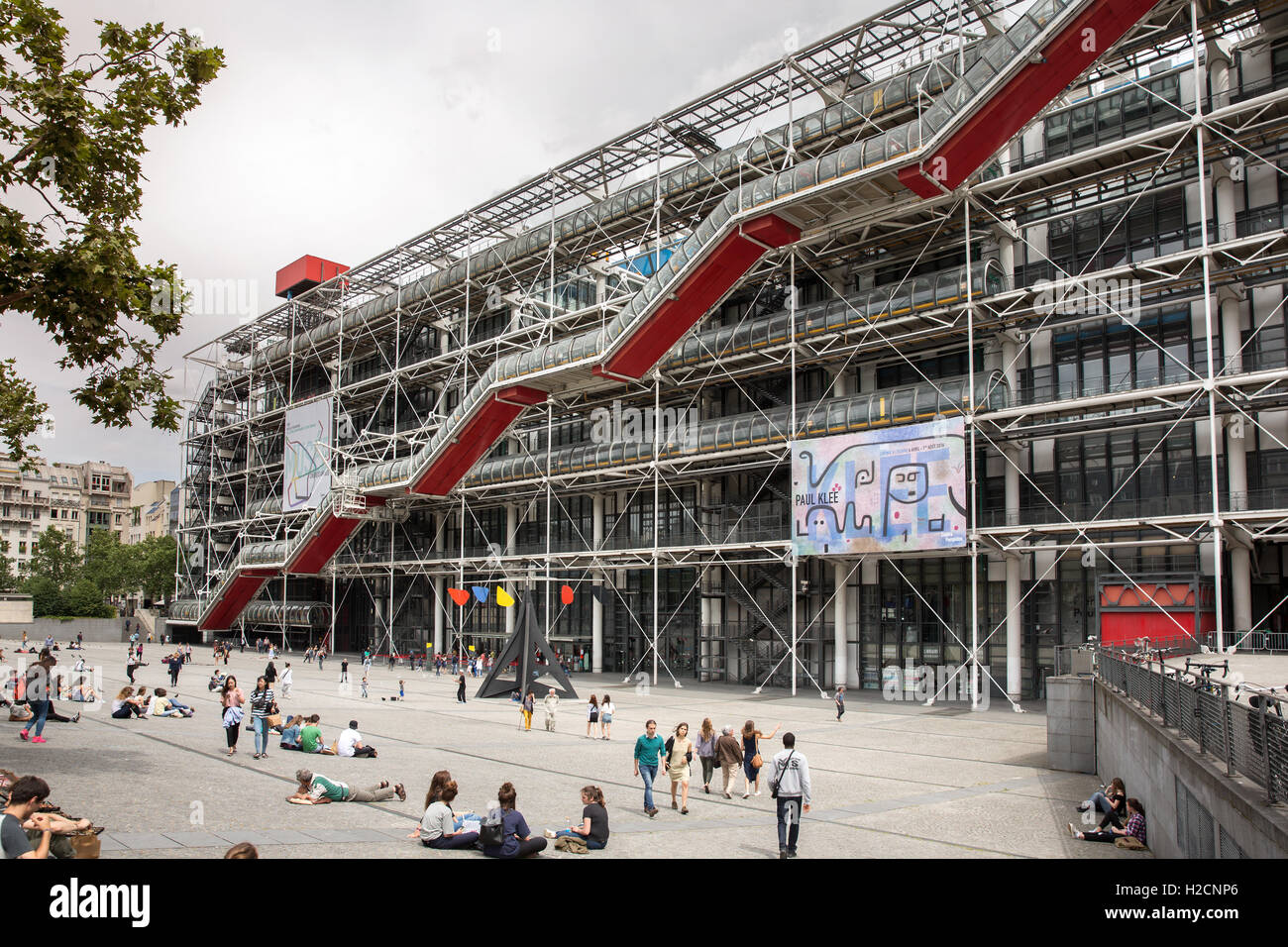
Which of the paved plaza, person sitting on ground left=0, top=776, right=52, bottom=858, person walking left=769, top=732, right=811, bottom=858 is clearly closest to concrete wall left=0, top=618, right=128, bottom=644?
the paved plaza

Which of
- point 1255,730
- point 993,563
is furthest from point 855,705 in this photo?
point 1255,730

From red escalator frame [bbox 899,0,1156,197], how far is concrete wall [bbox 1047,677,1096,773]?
48.7 ft

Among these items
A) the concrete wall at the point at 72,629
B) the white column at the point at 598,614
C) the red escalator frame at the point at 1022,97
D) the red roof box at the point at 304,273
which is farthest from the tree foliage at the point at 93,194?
the concrete wall at the point at 72,629

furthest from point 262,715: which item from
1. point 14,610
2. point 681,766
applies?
point 14,610

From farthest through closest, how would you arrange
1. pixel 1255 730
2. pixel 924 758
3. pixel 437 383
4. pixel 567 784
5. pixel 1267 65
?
pixel 437 383
pixel 1267 65
pixel 924 758
pixel 567 784
pixel 1255 730

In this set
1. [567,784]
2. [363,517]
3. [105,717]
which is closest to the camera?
[567,784]

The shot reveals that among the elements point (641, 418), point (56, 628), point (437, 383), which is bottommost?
point (56, 628)

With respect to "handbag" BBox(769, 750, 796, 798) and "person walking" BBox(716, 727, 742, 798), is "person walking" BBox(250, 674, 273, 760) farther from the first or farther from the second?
"handbag" BBox(769, 750, 796, 798)

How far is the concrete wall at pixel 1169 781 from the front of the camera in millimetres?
Answer: 6336

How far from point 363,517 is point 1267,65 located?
3970 centimetres

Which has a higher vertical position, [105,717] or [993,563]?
[993,563]

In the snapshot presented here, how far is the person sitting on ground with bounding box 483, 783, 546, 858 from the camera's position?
9.69 metres
